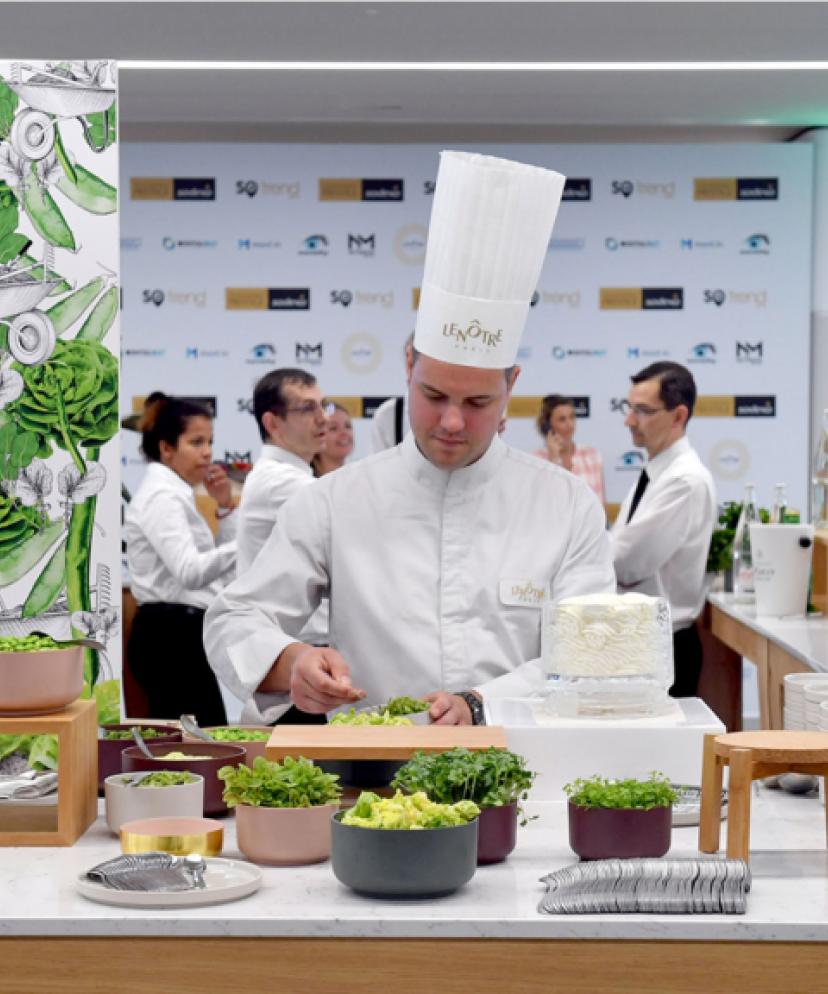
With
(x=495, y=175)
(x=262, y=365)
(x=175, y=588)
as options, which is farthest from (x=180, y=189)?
(x=495, y=175)

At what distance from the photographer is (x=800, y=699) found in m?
2.23

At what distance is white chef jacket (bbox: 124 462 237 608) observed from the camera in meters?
5.39

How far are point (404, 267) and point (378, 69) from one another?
120 centimetres

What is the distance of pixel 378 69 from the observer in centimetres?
686

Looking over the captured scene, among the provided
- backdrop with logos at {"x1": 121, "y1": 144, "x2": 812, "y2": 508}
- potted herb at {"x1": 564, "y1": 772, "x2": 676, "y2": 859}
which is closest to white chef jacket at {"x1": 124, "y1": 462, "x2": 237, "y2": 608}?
backdrop with logos at {"x1": 121, "y1": 144, "x2": 812, "y2": 508}

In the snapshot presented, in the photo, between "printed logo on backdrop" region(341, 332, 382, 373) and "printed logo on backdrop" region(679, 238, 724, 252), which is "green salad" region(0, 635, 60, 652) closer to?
"printed logo on backdrop" region(341, 332, 382, 373)

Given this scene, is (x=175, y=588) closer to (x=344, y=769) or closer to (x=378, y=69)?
(x=378, y=69)

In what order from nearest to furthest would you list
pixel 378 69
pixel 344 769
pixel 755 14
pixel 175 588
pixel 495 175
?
1. pixel 344 769
2. pixel 495 175
3. pixel 175 588
4. pixel 755 14
5. pixel 378 69

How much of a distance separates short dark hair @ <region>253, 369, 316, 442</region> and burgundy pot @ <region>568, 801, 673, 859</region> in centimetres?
339

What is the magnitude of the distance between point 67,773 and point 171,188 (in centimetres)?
617

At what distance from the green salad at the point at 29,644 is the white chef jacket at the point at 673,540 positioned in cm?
353

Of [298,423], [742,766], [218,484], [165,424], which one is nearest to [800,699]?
[742,766]

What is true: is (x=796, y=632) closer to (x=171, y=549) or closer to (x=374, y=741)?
(x=171, y=549)

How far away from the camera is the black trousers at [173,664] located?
214 inches
